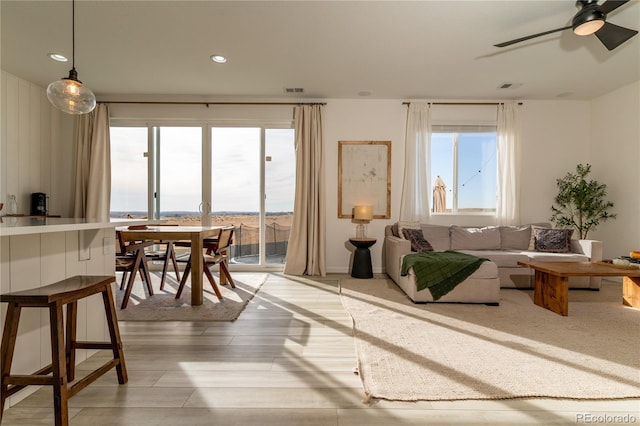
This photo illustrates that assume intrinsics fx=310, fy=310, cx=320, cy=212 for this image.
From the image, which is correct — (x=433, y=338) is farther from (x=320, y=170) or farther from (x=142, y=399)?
(x=320, y=170)

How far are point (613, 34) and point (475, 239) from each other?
2599 mm

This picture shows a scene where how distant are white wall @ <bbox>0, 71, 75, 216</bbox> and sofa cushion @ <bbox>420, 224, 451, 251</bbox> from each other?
543 cm

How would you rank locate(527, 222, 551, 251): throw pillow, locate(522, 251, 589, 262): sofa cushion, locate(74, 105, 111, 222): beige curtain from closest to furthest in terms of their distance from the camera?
locate(522, 251, 589, 262): sofa cushion < locate(527, 222, 551, 251): throw pillow < locate(74, 105, 111, 222): beige curtain

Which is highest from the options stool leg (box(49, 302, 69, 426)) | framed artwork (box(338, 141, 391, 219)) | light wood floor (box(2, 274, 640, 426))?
framed artwork (box(338, 141, 391, 219))

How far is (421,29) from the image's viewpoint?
292cm

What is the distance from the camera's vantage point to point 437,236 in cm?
443

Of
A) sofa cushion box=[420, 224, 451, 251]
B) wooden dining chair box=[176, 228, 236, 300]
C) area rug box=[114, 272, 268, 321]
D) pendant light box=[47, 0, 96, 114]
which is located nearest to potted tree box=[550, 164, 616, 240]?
sofa cushion box=[420, 224, 451, 251]

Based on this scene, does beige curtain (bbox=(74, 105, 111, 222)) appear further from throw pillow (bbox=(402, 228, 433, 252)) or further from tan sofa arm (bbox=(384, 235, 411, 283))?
throw pillow (bbox=(402, 228, 433, 252))

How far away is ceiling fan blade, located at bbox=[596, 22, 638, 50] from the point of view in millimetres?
2496

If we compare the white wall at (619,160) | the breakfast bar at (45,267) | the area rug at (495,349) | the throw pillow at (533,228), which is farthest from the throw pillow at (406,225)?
the breakfast bar at (45,267)

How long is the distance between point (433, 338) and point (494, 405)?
801mm

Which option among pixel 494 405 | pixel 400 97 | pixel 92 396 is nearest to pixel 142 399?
pixel 92 396

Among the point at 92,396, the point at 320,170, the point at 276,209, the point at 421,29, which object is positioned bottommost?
the point at 92,396

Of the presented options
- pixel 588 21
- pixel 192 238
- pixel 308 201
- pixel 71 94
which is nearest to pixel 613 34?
pixel 588 21
